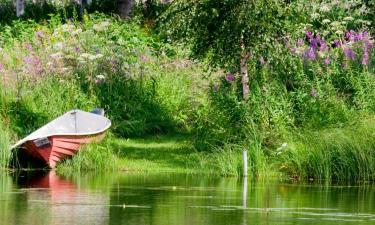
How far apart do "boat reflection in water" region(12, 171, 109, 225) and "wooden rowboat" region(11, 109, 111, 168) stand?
1.26 meters

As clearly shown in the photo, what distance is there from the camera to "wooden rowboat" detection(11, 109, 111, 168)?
23891 mm

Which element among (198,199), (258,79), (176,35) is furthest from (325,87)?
(198,199)

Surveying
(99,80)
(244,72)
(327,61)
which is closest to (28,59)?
(99,80)

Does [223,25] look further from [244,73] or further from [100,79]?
[100,79]

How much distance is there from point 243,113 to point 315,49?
194 inches

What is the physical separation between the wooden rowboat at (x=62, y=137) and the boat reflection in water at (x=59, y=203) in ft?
4.13

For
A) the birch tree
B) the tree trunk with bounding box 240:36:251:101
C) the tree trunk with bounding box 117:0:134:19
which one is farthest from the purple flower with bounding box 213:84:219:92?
the tree trunk with bounding box 117:0:134:19

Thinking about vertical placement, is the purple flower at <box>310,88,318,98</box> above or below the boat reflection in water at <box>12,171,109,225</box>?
above

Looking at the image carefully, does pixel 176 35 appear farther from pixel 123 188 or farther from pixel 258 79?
pixel 123 188

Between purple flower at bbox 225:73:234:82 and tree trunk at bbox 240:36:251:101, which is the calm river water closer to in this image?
tree trunk at bbox 240:36:251:101

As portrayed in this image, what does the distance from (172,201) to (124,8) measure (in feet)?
72.6

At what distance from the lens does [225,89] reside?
25.9 metres

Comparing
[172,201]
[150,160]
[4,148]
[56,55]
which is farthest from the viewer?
[56,55]

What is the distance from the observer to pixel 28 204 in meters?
18.1
